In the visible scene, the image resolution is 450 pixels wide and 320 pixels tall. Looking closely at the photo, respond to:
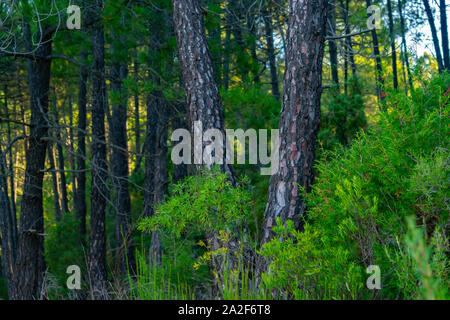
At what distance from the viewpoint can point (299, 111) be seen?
4.60 meters

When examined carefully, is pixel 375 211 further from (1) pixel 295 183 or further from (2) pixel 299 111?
(2) pixel 299 111

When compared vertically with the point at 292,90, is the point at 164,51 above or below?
above

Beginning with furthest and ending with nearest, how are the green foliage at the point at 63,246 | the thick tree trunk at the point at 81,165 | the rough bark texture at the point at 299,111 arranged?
the thick tree trunk at the point at 81,165, the green foliage at the point at 63,246, the rough bark texture at the point at 299,111

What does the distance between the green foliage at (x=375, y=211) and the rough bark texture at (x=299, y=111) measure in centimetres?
82

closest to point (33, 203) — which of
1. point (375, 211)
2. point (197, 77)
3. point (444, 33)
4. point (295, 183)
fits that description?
point (197, 77)

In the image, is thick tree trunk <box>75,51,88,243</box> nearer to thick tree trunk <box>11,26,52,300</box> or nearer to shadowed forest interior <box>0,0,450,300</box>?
thick tree trunk <box>11,26,52,300</box>

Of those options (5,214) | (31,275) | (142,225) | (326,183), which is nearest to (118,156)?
(5,214)

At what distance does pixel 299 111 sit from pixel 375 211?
5.84 ft

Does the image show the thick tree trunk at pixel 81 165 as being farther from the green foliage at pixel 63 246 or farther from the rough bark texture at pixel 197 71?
the rough bark texture at pixel 197 71

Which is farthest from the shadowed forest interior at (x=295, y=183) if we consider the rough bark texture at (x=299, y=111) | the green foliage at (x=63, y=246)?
the green foliage at (x=63, y=246)

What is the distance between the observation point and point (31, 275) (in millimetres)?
8102

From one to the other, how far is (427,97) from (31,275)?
24.6 ft

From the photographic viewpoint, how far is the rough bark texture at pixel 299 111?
453 centimetres
